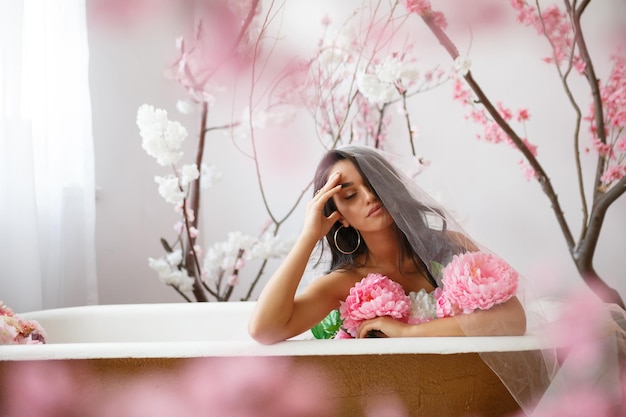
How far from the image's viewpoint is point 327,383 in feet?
4.98

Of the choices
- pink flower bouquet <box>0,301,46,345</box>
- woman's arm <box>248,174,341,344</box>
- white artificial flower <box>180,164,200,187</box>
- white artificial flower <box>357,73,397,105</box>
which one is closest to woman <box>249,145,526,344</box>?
woman's arm <box>248,174,341,344</box>

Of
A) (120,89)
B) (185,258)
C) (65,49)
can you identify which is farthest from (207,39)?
(185,258)

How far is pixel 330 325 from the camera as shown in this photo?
1.88 metres

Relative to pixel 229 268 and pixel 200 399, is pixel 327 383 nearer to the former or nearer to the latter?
pixel 200 399

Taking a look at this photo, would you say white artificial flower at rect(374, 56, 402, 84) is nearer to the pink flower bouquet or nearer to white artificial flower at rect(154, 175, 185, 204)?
white artificial flower at rect(154, 175, 185, 204)

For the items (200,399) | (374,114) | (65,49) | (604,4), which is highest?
(604,4)

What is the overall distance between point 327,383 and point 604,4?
208 cm

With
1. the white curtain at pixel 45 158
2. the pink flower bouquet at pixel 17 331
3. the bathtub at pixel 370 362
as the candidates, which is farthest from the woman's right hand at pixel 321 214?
the white curtain at pixel 45 158

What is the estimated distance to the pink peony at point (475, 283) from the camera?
1.56m

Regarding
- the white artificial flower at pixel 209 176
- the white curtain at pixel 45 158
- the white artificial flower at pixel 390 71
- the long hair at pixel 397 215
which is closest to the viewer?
the long hair at pixel 397 215

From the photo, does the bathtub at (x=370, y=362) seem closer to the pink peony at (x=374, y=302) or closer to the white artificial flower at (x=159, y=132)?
the pink peony at (x=374, y=302)

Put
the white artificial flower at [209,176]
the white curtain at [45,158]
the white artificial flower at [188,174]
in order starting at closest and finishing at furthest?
the white curtain at [45,158]
the white artificial flower at [188,174]
the white artificial flower at [209,176]

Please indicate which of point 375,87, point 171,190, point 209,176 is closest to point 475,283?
point 375,87

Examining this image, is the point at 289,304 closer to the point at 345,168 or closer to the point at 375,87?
the point at 345,168
